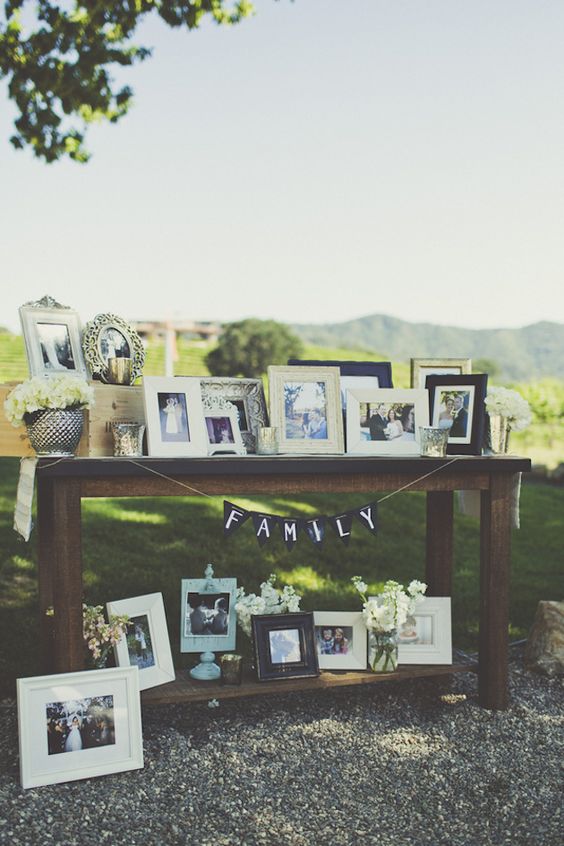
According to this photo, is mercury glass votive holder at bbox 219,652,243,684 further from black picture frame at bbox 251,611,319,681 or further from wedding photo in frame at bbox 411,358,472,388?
wedding photo in frame at bbox 411,358,472,388

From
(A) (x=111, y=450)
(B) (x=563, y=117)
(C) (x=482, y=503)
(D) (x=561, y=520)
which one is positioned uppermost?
(B) (x=563, y=117)

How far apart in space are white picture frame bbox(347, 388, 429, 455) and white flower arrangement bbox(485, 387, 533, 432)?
308mm

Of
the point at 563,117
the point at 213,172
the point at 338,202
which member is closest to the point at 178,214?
the point at 213,172

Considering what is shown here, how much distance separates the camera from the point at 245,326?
31.4 metres

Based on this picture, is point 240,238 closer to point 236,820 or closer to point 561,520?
point 561,520

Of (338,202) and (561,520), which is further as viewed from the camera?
(338,202)

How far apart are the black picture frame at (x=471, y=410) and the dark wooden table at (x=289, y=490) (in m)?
0.12

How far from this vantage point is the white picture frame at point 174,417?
10.1 feet

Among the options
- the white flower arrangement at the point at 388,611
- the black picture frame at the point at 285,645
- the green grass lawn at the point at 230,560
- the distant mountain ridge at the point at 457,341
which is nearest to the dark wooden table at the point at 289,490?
the white flower arrangement at the point at 388,611

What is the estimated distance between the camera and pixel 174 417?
10.3 feet

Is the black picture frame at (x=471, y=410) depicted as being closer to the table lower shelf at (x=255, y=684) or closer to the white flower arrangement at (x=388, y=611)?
the white flower arrangement at (x=388, y=611)

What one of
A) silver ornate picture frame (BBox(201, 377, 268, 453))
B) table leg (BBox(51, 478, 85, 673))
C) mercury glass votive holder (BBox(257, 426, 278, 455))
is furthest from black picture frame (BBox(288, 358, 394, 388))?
table leg (BBox(51, 478, 85, 673))

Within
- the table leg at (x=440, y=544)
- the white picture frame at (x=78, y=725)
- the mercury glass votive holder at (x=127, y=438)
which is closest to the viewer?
the white picture frame at (x=78, y=725)

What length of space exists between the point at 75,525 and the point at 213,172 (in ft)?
83.5
